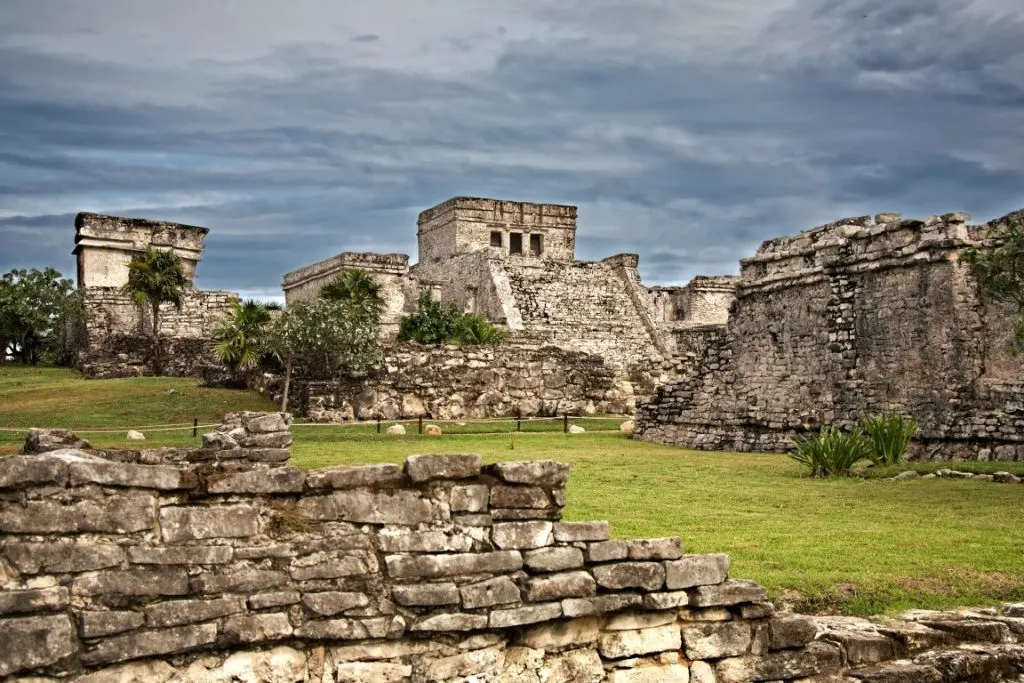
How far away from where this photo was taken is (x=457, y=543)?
6691mm

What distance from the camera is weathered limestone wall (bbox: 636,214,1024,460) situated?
16.8 m

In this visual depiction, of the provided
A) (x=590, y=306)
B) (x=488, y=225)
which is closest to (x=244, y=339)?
(x=590, y=306)

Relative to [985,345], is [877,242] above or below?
above

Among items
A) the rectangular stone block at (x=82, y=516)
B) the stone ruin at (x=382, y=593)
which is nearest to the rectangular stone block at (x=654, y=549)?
the stone ruin at (x=382, y=593)

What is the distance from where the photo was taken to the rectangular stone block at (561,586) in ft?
22.2

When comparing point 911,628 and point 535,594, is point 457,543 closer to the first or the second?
point 535,594

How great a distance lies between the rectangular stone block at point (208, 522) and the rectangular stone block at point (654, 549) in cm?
235

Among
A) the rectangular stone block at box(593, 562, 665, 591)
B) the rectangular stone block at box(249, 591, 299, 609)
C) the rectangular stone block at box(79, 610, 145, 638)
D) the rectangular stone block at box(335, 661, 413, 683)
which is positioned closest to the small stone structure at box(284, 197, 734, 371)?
the rectangular stone block at box(593, 562, 665, 591)

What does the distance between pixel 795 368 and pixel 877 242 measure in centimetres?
273

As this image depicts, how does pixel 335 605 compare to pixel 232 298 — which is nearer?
pixel 335 605

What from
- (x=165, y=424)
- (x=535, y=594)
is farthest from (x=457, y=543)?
(x=165, y=424)

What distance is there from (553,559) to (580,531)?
26 cm

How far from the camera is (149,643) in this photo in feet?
19.4

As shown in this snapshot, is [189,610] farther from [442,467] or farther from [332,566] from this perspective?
[442,467]
